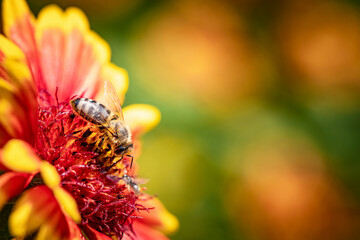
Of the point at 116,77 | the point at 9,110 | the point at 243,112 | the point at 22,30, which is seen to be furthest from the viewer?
the point at 243,112

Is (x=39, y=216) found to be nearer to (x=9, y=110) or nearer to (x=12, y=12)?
(x=9, y=110)

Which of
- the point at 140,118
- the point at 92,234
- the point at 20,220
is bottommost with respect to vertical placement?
the point at 20,220

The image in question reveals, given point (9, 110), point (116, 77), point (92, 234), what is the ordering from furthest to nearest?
point (116, 77), point (92, 234), point (9, 110)

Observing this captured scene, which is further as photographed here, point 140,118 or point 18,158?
point 140,118

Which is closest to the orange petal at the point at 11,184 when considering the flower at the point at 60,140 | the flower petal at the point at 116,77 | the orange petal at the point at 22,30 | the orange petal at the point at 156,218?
the flower at the point at 60,140

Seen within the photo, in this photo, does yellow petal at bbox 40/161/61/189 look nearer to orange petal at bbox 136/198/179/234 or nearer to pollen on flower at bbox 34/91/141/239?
pollen on flower at bbox 34/91/141/239

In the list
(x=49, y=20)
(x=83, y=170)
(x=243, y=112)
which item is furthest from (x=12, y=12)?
(x=243, y=112)

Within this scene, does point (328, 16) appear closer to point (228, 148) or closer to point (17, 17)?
point (228, 148)
